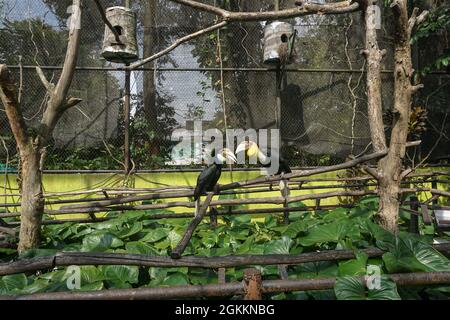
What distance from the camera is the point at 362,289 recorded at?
5.87 ft

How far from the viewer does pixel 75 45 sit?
248cm

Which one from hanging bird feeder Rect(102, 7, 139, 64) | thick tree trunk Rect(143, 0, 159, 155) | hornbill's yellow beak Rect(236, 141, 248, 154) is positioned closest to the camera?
hanging bird feeder Rect(102, 7, 139, 64)

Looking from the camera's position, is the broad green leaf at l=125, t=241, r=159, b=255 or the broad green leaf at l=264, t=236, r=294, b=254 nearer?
the broad green leaf at l=264, t=236, r=294, b=254

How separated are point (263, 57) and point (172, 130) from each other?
143 cm

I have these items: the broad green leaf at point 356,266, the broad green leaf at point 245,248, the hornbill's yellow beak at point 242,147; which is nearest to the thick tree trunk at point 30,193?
the broad green leaf at point 245,248

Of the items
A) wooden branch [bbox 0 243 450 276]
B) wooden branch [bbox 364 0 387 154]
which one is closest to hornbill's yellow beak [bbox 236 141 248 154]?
wooden branch [bbox 364 0 387 154]

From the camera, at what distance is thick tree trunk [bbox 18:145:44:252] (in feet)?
8.30

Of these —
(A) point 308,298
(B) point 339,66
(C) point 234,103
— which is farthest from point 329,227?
(B) point 339,66

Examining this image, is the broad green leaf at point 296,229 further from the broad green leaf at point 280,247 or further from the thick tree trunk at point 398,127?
the thick tree trunk at point 398,127

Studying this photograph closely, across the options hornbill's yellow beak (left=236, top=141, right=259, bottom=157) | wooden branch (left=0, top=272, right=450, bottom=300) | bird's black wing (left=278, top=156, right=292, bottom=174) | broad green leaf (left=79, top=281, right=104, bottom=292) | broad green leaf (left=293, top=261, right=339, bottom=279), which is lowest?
broad green leaf (left=79, top=281, right=104, bottom=292)

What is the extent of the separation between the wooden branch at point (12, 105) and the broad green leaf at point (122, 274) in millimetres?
927

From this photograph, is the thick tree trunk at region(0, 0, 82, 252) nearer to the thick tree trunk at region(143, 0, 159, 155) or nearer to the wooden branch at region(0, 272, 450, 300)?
the wooden branch at region(0, 272, 450, 300)

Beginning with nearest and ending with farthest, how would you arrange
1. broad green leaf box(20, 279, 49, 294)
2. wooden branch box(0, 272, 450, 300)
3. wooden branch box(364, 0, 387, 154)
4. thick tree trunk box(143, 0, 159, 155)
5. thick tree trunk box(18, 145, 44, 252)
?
1. wooden branch box(0, 272, 450, 300)
2. broad green leaf box(20, 279, 49, 294)
3. wooden branch box(364, 0, 387, 154)
4. thick tree trunk box(18, 145, 44, 252)
5. thick tree trunk box(143, 0, 159, 155)

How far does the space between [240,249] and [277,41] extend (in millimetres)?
2821
